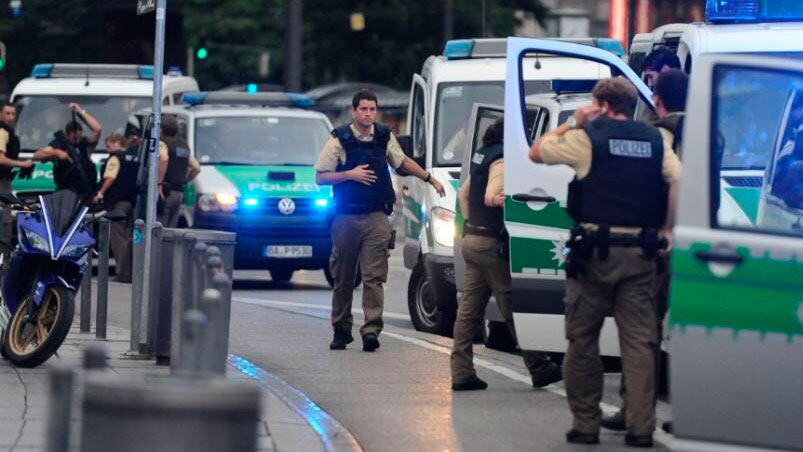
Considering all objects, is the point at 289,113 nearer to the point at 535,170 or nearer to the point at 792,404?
the point at 535,170

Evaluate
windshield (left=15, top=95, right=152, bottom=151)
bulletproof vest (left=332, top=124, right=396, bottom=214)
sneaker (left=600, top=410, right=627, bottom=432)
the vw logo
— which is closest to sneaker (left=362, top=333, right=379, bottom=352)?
bulletproof vest (left=332, top=124, right=396, bottom=214)

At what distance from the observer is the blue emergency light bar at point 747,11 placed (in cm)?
1113

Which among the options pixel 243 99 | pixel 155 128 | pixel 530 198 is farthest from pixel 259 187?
pixel 530 198

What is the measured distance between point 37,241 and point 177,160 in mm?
7544

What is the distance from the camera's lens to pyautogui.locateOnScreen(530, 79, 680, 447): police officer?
8.05 metres

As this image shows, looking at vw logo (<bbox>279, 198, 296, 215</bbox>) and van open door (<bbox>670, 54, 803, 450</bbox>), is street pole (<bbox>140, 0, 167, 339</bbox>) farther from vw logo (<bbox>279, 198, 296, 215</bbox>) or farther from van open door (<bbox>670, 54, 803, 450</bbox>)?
vw logo (<bbox>279, 198, 296, 215</bbox>)

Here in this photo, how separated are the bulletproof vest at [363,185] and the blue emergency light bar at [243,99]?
8.37m

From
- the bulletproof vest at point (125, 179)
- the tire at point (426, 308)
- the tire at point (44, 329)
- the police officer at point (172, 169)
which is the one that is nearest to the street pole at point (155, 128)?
the tire at point (44, 329)

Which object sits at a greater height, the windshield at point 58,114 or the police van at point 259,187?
the windshield at point 58,114

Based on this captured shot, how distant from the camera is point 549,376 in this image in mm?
10320

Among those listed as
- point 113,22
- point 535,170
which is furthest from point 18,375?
point 113,22

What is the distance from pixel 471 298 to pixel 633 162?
252 cm

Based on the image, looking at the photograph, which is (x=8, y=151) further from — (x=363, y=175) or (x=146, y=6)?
(x=363, y=175)

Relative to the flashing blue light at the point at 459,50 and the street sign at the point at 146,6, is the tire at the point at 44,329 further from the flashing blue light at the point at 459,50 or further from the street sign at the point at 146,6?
the flashing blue light at the point at 459,50
